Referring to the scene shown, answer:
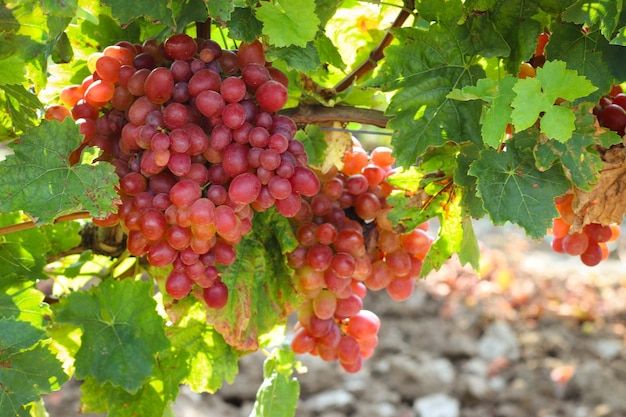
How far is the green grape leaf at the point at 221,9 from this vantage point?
77 cm

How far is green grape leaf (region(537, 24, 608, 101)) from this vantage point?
0.92 meters

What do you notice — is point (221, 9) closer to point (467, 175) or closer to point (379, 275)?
point (467, 175)

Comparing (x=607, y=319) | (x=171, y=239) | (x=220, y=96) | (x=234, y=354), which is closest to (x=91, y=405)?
(x=234, y=354)

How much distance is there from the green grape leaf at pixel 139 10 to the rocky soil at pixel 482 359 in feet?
7.91

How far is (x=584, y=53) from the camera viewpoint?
0.93 meters

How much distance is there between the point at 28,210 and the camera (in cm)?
81

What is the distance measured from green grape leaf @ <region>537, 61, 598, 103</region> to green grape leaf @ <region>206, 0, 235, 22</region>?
1.19 feet

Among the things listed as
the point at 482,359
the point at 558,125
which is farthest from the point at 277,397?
the point at 482,359

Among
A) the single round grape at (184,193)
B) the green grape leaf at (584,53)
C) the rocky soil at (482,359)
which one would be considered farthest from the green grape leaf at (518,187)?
the rocky soil at (482,359)

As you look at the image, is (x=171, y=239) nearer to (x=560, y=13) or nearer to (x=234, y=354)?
(x=234, y=354)

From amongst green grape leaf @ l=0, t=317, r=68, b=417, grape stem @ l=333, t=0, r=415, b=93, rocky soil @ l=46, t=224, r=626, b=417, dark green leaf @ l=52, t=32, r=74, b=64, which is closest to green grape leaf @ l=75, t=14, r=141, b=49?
dark green leaf @ l=52, t=32, r=74, b=64

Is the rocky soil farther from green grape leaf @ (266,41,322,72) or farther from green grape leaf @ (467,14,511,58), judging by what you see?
green grape leaf @ (266,41,322,72)

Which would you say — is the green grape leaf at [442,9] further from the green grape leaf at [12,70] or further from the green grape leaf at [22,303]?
the green grape leaf at [22,303]

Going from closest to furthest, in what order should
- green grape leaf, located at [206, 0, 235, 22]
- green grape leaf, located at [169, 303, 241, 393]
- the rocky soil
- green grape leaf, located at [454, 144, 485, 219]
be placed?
green grape leaf, located at [206, 0, 235, 22] → green grape leaf, located at [454, 144, 485, 219] → green grape leaf, located at [169, 303, 241, 393] → the rocky soil
